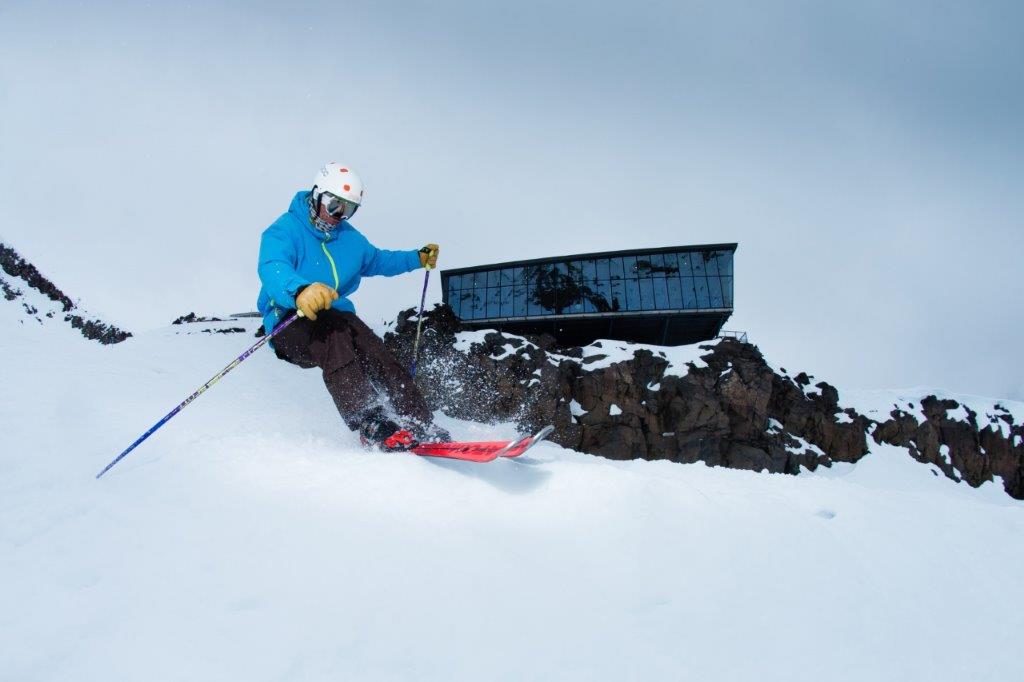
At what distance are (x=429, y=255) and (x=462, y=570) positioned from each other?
13.1 feet

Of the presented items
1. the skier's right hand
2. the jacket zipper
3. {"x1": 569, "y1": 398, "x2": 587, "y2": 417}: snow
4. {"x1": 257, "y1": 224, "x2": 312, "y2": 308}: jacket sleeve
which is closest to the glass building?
{"x1": 569, "y1": 398, "x2": 587, "y2": 417}: snow

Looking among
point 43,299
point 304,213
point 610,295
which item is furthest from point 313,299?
point 610,295

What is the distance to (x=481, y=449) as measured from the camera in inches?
127

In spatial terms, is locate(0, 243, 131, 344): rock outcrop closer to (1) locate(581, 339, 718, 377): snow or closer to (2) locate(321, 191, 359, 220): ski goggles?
(2) locate(321, 191, 359, 220): ski goggles

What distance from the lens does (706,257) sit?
106 ft

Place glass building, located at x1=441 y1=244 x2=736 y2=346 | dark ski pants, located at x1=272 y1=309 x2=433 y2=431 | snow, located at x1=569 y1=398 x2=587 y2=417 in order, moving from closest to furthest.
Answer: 1. dark ski pants, located at x1=272 y1=309 x2=433 y2=431
2. snow, located at x1=569 y1=398 x2=587 y2=417
3. glass building, located at x1=441 y1=244 x2=736 y2=346

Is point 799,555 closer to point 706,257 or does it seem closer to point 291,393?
point 291,393

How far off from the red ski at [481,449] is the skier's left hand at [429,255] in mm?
2520

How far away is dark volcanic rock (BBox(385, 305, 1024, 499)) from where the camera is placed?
14422 mm

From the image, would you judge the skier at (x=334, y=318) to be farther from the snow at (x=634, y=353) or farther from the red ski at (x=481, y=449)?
the snow at (x=634, y=353)

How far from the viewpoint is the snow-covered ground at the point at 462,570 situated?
1526 mm

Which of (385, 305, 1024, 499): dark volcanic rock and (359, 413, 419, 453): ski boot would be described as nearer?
(359, 413, 419, 453): ski boot

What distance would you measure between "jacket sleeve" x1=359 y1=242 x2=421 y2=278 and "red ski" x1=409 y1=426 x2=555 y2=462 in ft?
7.40

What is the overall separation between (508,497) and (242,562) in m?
1.27
